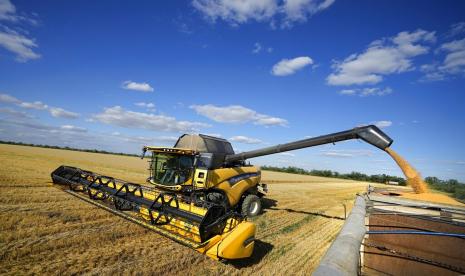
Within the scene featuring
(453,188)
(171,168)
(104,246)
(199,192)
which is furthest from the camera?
(453,188)

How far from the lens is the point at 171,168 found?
7.51 meters

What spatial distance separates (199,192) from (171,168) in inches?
43.5

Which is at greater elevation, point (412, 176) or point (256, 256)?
point (412, 176)

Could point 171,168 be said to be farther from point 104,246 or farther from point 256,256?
point 256,256

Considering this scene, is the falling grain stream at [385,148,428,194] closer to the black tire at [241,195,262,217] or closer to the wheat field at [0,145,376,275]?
the wheat field at [0,145,376,275]

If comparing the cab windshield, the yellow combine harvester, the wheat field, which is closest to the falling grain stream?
the yellow combine harvester

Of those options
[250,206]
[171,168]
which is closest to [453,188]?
[250,206]

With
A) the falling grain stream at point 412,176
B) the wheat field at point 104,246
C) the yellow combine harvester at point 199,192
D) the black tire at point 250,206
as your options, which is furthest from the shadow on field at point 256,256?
the falling grain stream at point 412,176

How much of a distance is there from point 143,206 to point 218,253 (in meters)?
2.63

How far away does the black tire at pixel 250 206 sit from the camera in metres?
8.46

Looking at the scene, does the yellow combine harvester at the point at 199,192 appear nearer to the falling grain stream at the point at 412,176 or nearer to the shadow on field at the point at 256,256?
the shadow on field at the point at 256,256

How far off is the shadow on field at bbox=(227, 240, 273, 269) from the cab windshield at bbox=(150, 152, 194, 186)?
8.39 feet

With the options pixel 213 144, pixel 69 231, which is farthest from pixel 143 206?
pixel 213 144

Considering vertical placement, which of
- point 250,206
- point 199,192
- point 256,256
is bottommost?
point 256,256
